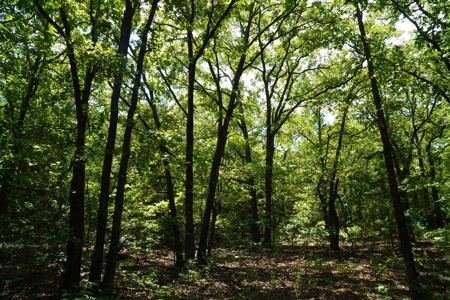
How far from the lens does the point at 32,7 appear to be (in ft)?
18.5

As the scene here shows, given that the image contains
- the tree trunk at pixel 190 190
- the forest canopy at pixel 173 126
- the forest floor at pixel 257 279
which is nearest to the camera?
the forest canopy at pixel 173 126

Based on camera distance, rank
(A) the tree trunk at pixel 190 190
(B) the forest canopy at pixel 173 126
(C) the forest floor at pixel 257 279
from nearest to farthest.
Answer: (B) the forest canopy at pixel 173 126
(C) the forest floor at pixel 257 279
(A) the tree trunk at pixel 190 190

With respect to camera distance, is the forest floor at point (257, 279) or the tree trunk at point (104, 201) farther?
the forest floor at point (257, 279)

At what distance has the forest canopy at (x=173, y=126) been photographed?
6281mm

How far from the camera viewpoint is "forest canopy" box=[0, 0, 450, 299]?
628cm

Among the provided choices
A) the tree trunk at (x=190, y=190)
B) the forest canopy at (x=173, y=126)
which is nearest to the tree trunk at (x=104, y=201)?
the forest canopy at (x=173, y=126)

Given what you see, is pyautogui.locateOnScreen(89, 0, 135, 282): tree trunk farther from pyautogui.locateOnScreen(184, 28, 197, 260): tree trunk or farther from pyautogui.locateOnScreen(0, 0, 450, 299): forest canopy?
pyautogui.locateOnScreen(184, 28, 197, 260): tree trunk

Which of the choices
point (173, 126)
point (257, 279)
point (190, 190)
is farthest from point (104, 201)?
point (173, 126)

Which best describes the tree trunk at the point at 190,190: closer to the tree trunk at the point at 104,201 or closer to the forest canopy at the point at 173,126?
the forest canopy at the point at 173,126

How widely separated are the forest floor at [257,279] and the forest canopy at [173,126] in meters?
0.38

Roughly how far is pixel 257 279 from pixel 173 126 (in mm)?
7759

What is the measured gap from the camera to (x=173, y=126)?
43.9ft

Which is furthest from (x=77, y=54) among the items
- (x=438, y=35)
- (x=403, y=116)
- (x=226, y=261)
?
(x=403, y=116)

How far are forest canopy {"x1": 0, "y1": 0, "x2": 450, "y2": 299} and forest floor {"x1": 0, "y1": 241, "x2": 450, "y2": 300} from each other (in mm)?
378
